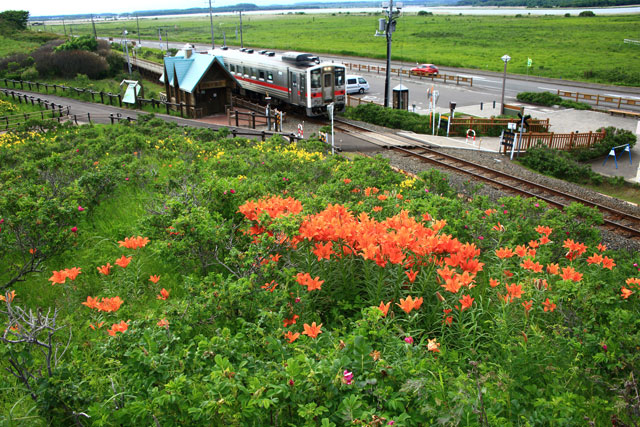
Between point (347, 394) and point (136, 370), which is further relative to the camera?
point (136, 370)

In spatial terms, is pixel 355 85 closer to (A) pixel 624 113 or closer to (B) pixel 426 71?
(B) pixel 426 71

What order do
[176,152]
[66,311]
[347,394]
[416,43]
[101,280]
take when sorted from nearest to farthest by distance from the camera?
[347,394] < [66,311] < [101,280] < [176,152] < [416,43]

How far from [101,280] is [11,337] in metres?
2.13

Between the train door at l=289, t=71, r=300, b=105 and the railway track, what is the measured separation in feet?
14.2

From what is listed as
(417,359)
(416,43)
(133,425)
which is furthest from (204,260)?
(416,43)

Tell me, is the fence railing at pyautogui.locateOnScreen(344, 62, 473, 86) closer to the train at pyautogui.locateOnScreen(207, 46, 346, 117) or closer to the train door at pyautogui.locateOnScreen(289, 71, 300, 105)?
the train at pyautogui.locateOnScreen(207, 46, 346, 117)

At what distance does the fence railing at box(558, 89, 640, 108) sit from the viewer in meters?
33.2

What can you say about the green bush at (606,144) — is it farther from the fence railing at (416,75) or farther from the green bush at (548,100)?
the fence railing at (416,75)

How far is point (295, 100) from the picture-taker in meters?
26.6

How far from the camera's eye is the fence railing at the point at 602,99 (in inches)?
1309

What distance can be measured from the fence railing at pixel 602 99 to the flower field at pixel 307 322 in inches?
1239

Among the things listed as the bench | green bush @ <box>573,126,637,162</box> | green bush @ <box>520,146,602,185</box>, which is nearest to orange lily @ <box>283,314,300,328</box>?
green bush @ <box>520,146,602,185</box>

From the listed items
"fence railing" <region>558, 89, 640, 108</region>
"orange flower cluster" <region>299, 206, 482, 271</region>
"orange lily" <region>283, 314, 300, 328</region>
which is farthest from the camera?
"fence railing" <region>558, 89, 640, 108</region>

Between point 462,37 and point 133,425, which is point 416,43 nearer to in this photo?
point 462,37
